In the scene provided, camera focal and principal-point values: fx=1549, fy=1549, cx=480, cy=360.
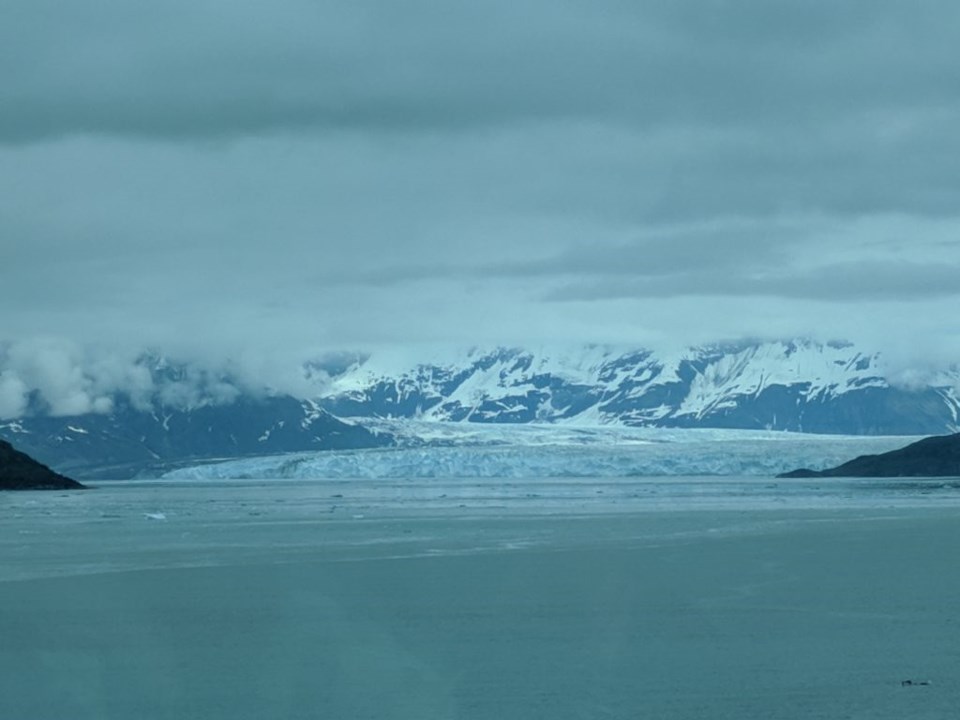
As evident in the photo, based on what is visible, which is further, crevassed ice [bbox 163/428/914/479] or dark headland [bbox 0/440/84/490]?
dark headland [bbox 0/440/84/490]

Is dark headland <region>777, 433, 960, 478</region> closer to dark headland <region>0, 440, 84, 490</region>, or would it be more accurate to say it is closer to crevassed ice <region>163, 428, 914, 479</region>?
crevassed ice <region>163, 428, 914, 479</region>

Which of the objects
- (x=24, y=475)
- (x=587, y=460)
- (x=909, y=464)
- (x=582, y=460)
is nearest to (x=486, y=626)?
(x=587, y=460)

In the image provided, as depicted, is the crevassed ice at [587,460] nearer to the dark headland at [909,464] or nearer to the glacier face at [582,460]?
the glacier face at [582,460]

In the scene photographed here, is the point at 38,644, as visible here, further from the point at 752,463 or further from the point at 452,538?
the point at 752,463

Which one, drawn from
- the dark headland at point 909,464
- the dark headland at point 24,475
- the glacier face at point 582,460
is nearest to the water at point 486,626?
the glacier face at point 582,460

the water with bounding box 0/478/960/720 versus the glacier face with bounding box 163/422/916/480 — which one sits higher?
the glacier face with bounding box 163/422/916/480

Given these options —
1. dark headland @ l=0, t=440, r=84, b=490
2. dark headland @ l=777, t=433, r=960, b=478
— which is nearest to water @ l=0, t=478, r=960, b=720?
dark headland @ l=0, t=440, r=84, b=490
